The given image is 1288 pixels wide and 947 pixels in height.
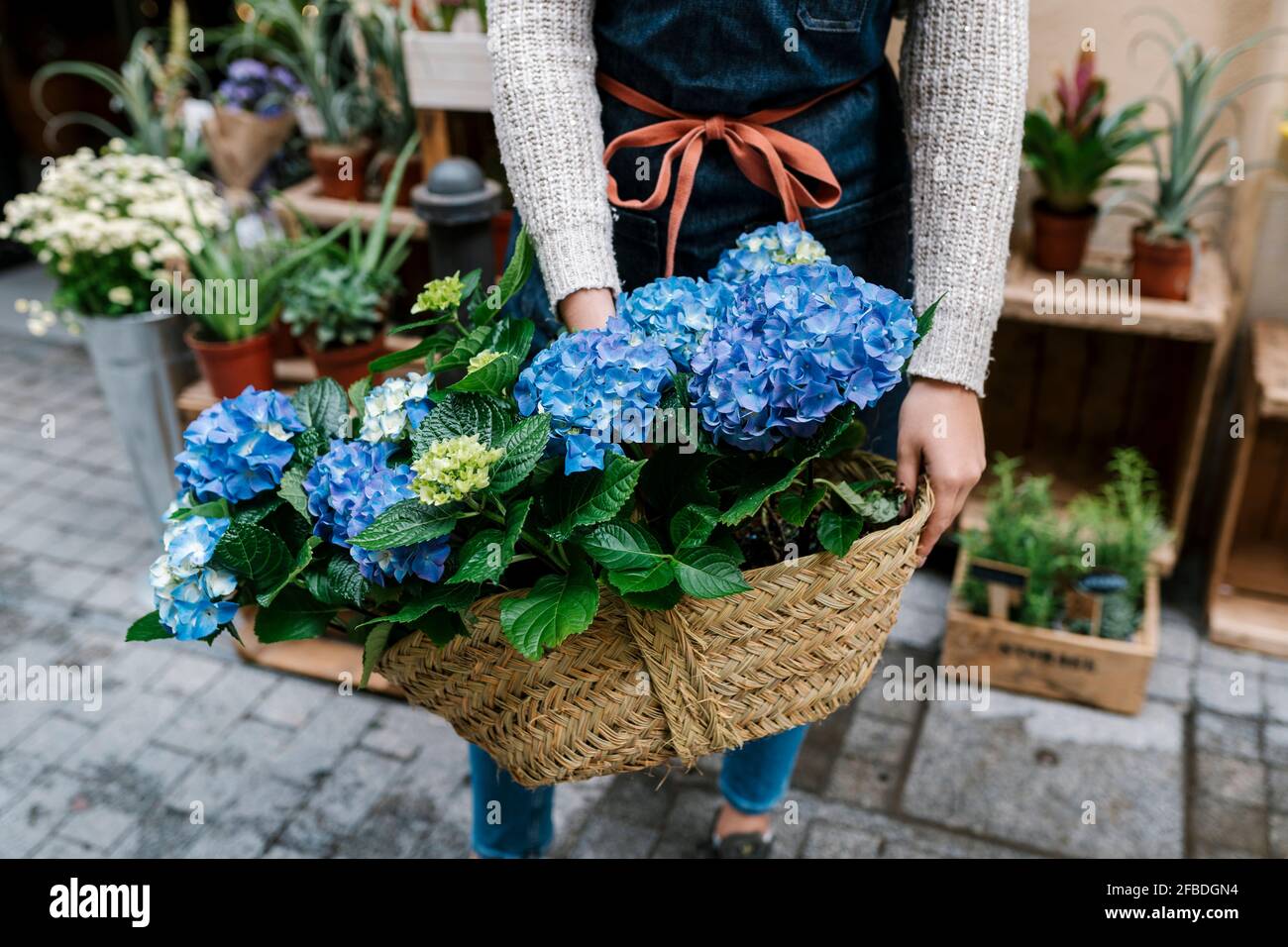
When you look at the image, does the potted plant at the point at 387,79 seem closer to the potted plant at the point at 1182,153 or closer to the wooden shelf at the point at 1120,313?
the wooden shelf at the point at 1120,313

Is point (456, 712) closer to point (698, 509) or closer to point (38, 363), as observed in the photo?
point (698, 509)

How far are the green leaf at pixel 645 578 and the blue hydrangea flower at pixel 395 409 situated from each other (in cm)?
28

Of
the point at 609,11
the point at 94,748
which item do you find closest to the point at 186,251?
the point at 94,748

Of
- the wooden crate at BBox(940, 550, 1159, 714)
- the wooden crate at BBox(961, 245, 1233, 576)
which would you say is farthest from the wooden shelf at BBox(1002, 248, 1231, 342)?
the wooden crate at BBox(940, 550, 1159, 714)

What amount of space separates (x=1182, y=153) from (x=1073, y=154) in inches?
9.2

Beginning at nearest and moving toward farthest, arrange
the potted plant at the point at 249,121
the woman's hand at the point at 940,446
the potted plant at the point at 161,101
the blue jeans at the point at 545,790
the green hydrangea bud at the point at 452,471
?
the green hydrangea bud at the point at 452,471, the woman's hand at the point at 940,446, the blue jeans at the point at 545,790, the potted plant at the point at 249,121, the potted plant at the point at 161,101

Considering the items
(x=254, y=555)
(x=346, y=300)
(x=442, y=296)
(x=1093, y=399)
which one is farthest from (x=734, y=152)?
(x=1093, y=399)

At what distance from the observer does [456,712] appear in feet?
3.87

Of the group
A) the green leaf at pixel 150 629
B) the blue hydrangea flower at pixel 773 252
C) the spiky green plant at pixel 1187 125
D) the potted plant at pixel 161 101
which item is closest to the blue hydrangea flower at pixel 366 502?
the green leaf at pixel 150 629

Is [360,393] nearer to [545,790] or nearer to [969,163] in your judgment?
[969,163]

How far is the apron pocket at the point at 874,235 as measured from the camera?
1.42 metres

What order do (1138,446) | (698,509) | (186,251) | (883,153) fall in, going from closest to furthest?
1. (698,509)
2. (883,153)
3. (186,251)
4. (1138,446)

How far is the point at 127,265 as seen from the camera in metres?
2.63
